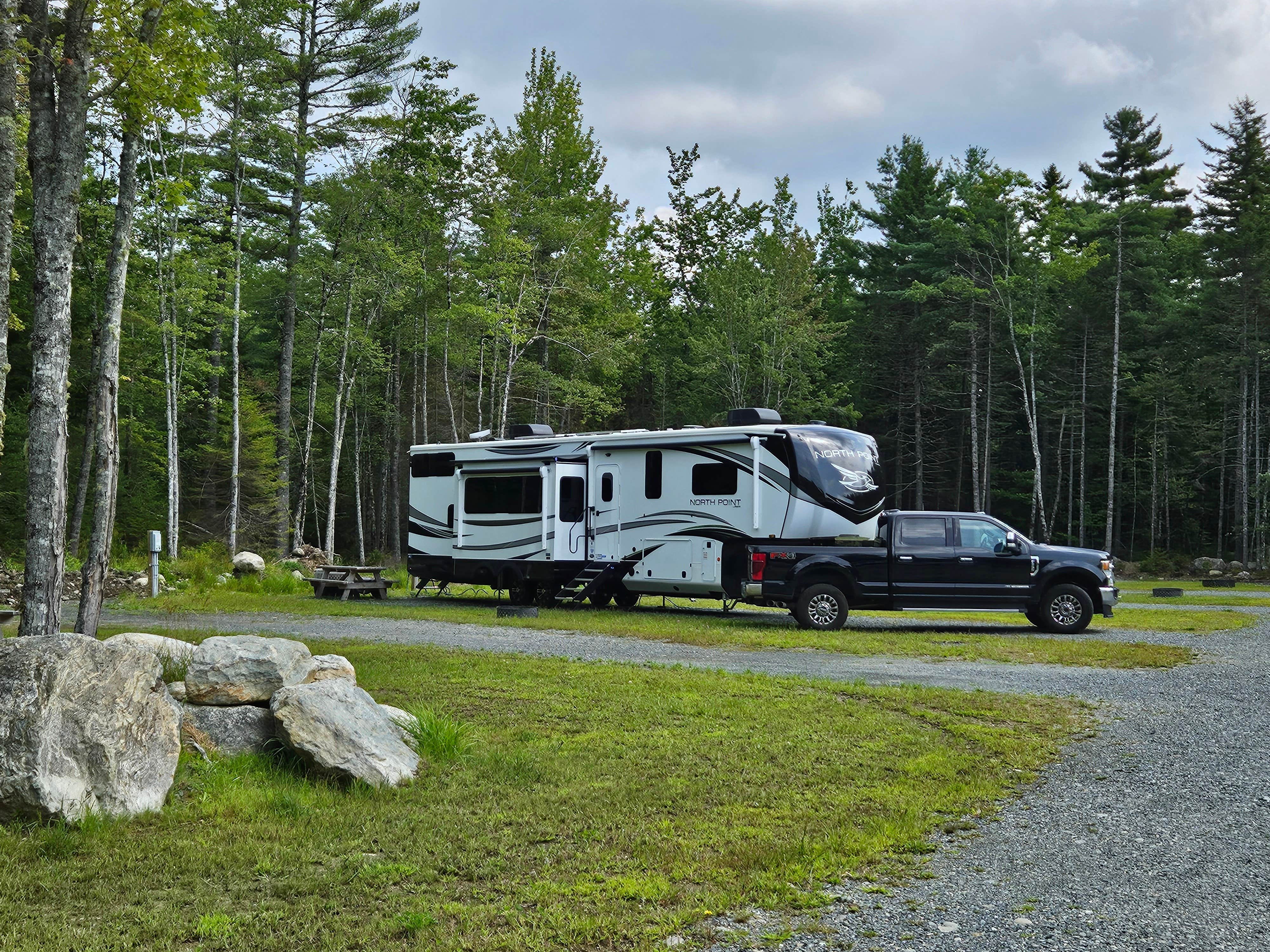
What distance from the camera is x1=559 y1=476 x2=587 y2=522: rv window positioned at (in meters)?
18.0

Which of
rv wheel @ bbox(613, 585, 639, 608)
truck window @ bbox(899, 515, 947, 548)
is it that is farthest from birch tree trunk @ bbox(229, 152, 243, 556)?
truck window @ bbox(899, 515, 947, 548)

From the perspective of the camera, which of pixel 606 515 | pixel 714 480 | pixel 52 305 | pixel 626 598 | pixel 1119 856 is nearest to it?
pixel 1119 856

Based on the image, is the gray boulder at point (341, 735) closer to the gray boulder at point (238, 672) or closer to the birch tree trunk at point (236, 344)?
the gray boulder at point (238, 672)

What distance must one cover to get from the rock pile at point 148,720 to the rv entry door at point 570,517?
11239 mm

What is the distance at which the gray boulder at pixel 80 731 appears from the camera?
4.79 meters

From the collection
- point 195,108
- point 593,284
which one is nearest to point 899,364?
point 593,284

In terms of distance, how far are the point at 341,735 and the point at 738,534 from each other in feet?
35.3

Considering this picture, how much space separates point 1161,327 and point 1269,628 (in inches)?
1088

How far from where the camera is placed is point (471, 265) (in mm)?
30062

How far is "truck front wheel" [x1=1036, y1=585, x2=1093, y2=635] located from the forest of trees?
1233cm

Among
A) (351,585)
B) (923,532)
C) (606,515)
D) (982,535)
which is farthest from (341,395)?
(982,535)

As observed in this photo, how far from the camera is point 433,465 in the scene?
20250mm

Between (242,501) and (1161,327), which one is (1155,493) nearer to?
(1161,327)

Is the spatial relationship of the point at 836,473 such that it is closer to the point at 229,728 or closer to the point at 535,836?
the point at 229,728
